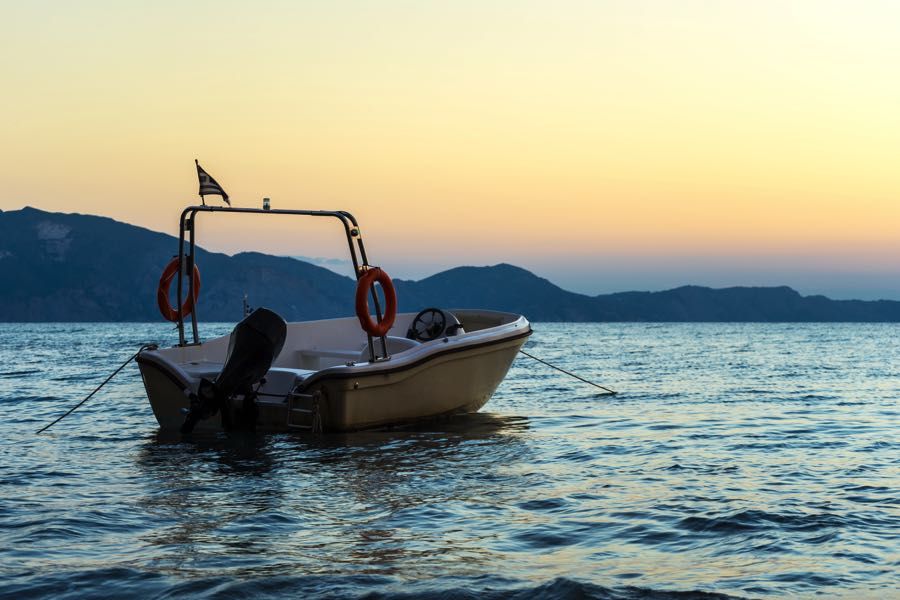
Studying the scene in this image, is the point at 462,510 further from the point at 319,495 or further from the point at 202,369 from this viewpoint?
the point at 202,369

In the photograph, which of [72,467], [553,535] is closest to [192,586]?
[553,535]

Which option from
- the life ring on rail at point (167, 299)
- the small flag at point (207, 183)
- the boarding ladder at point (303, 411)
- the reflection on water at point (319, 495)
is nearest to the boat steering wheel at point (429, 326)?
the reflection on water at point (319, 495)

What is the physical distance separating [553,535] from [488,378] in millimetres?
7499

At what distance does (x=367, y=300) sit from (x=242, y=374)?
187 cm

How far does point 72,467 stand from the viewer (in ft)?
33.2

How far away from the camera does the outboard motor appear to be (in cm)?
1152

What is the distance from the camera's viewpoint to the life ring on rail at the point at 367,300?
11.5 metres

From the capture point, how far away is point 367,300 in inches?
449

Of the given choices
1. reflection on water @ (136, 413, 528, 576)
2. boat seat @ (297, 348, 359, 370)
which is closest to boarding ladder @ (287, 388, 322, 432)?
reflection on water @ (136, 413, 528, 576)

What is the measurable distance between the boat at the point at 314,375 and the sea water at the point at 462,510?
1.04 feet

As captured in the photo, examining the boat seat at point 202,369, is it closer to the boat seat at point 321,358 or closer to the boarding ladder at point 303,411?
the boarding ladder at point 303,411

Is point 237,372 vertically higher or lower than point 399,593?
higher

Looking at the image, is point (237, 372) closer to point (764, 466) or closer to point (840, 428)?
point (764, 466)

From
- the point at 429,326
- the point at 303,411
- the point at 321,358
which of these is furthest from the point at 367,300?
the point at 321,358
